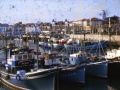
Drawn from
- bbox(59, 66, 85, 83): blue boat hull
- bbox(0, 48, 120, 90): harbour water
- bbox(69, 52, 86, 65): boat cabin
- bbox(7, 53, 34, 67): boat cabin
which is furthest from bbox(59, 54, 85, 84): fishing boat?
bbox(69, 52, 86, 65): boat cabin

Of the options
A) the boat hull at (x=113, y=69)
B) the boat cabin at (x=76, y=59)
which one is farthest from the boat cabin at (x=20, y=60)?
the boat hull at (x=113, y=69)

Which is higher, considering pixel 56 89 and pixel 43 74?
pixel 43 74

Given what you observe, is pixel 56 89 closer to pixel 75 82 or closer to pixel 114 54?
pixel 75 82

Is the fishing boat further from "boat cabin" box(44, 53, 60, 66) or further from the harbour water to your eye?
"boat cabin" box(44, 53, 60, 66)

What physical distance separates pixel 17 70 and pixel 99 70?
851cm

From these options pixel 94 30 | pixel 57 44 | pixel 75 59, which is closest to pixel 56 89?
pixel 75 59

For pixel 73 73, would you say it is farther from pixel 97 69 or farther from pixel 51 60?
pixel 97 69

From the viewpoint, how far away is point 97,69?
82.1 feet

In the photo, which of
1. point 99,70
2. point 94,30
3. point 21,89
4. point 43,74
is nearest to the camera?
point 43,74

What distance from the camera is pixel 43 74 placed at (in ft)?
59.1

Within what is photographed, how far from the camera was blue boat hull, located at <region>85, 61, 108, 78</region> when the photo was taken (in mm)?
24469

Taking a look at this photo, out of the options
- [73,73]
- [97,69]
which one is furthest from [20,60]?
[97,69]

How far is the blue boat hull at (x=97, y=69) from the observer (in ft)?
80.3

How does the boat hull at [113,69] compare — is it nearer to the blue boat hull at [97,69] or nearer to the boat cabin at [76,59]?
the blue boat hull at [97,69]
